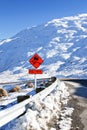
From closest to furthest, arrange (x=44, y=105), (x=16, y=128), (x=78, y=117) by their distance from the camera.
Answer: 1. (x=16, y=128)
2. (x=44, y=105)
3. (x=78, y=117)

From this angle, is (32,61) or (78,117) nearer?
(78,117)

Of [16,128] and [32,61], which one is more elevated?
[32,61]

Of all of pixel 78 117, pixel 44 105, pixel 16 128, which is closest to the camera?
pixel 16 128

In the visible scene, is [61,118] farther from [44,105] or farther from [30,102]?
[30,102]

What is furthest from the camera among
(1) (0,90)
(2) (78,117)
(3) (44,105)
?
(1) (0,90)

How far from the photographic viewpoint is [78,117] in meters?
14.3

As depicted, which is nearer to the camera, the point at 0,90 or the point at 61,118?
the point at 61,118

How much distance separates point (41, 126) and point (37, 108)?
3.74 feet

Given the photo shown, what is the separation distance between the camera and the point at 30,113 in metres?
11.0

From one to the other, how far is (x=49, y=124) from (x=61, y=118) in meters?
1.67

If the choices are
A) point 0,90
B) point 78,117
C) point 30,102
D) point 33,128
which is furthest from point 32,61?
point 33,128

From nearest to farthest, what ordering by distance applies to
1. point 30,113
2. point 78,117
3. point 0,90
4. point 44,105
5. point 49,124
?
1. point 30,113
2. point 49,124
3. point 44,105
4. point 78,117
5. point 0,90

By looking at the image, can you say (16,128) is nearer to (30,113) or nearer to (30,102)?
(30,113)

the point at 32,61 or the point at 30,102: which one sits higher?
the point at 32,61
